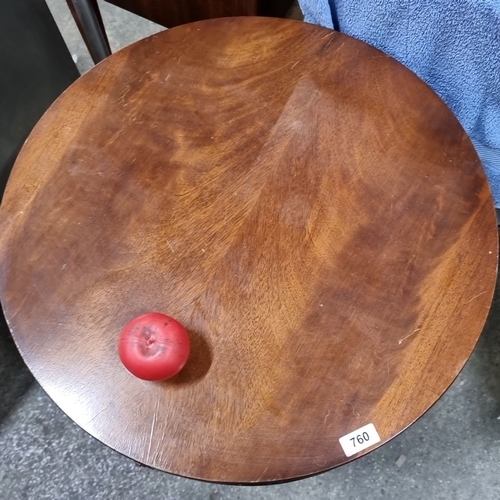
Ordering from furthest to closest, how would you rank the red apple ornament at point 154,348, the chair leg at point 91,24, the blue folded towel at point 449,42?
the chair leg at point 91,24 → the blue folded towel at point 449,42 → the red apple ornament at point 154,348

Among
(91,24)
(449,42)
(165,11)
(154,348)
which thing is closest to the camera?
(154,348)

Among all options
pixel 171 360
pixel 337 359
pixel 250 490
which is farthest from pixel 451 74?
pixel 250 490

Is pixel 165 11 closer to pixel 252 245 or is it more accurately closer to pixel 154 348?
pixel 252 245

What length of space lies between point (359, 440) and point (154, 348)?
0.22 metres

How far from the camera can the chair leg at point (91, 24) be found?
1.00m

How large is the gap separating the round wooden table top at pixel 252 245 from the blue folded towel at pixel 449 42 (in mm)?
79

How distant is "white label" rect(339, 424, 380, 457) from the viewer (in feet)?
1.72

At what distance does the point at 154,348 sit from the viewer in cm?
52

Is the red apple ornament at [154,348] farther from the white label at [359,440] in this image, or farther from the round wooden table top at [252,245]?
the white label at [359,440]

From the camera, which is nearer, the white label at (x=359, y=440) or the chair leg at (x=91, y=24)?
the white label at (x=359, y=440)

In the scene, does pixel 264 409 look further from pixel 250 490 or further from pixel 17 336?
pixel 250 490

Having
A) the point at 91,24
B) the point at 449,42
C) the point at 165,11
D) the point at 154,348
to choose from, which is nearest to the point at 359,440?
the point at 154,348

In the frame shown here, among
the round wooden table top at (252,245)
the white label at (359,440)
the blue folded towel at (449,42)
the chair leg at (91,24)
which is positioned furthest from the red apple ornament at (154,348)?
the chair leg at (91,24)

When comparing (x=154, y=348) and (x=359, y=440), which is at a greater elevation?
(x=154, y=348)
